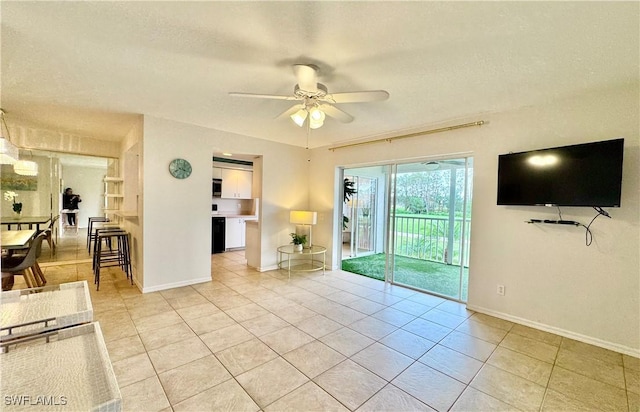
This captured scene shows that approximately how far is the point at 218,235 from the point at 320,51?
542 centimetres

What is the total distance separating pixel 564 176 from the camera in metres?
2.59

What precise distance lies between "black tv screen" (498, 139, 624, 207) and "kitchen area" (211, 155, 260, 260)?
190 inches

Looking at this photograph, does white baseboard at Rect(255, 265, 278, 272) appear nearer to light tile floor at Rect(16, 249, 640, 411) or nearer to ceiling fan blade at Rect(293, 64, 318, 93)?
light tile floor at Rect(16, 249, 640, 411)

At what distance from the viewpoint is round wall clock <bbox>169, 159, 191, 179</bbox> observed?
380 centimetres

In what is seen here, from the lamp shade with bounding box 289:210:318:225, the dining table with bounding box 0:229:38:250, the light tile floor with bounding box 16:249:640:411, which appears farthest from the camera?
the lamp shade with bounding box 289:210:318:225

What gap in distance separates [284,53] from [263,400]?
247cm

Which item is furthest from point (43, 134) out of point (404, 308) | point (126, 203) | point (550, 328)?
point (550, 328)

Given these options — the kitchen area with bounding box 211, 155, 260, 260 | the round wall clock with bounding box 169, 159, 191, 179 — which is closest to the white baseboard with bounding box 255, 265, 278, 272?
the kitchen area with bounding box 211, 155, 260, 260

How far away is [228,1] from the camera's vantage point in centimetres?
151

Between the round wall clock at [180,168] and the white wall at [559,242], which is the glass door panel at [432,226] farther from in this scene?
the round wall clock at [180,168]

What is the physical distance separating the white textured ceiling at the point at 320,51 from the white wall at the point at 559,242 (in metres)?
0.26

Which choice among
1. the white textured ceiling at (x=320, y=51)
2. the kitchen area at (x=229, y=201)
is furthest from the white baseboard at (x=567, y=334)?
the kitchen area at (x=229, y=201)

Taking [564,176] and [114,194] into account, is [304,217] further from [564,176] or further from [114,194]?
[114,194]

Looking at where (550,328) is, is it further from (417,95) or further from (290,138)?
(290,138)
